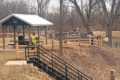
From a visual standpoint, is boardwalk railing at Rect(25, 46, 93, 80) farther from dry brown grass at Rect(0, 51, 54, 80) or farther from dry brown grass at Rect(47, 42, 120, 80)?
dry brown grass at Rect(47, 42, 120, 80)

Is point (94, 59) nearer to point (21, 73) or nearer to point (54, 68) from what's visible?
point (54, 68)

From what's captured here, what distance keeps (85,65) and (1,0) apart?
72.9 metres

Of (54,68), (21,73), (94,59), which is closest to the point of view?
(21,73)

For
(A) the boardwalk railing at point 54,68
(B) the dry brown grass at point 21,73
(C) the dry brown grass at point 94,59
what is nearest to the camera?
(B) the dry brown grass at point 21,73

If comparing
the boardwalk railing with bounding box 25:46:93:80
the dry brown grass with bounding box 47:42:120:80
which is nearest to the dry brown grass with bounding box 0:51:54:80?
the boardwalk railing with bounding box 25:46:93:80

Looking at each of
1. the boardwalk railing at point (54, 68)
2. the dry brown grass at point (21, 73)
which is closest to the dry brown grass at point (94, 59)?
the boardwalk railing at point (54, 68)

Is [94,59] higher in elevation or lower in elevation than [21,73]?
lower

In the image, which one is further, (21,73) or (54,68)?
(54,68)

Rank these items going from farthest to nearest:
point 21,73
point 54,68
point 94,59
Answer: point 94,59, point 54,68, point 21,73

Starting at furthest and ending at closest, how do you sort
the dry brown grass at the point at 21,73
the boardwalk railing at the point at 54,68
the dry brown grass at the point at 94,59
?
1. the dry brown grass at the point at 94,59
2. the boardwalk railing at the point at 54,68
3. the dry brown grass at the point at 21,73

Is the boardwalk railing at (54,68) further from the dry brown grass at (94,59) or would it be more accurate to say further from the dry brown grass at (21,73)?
the dry brown grass at (94,59)

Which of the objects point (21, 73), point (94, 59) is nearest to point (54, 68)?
point (21, 73)

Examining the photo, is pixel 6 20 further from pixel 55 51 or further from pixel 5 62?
pixel 5 62

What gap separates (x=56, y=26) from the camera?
94.2 m
